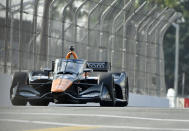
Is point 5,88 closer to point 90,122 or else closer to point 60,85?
point 60,85

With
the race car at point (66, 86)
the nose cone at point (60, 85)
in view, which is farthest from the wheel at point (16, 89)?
the nose cone at point (60, 85)

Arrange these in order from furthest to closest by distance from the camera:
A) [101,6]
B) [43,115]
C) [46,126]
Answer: [101,6], [43,115], [46,126]

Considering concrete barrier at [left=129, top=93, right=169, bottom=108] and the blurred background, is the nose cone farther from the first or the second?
concrete barrier at [left=129, top=93, right=169, bottom=108]

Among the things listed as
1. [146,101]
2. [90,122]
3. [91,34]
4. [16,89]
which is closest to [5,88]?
[16,89]

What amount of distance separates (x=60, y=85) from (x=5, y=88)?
3.16 meters

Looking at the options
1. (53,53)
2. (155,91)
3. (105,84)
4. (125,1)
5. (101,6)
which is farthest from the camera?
(155,91)

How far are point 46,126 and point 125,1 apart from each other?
19.3 metres

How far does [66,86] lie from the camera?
739 inches

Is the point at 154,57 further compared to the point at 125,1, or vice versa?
the point at 154,57

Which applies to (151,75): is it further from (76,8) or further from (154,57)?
(76,8)

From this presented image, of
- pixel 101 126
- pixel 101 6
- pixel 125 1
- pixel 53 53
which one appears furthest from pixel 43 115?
pixel 125 1

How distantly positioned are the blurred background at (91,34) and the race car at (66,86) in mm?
2076

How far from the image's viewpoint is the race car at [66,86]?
61.7ft

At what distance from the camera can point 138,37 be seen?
32.2m
